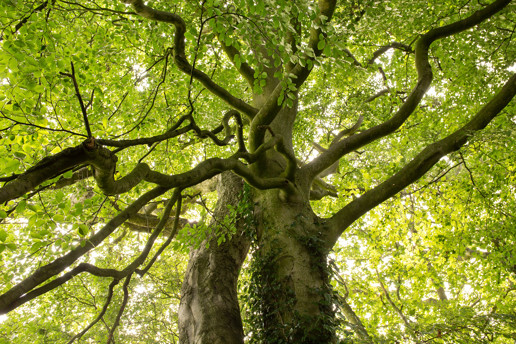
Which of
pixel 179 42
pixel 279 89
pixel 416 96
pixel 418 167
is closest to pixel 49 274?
pixel 179 42

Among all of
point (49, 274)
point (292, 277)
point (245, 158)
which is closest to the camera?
point (49, 274)

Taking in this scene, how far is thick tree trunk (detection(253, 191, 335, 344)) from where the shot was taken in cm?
314

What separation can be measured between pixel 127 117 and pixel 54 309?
20.4 feet

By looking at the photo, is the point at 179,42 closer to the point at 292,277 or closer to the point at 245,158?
the point at 245,158

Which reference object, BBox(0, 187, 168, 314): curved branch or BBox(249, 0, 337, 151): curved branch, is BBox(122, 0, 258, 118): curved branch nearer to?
BBox(249, 0, 337, 151): curved branch

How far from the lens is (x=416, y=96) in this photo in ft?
14.1

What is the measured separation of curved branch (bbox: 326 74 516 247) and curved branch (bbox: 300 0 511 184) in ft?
2.14

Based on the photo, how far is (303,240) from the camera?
12.9 feet

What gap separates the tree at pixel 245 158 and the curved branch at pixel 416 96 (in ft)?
0.08

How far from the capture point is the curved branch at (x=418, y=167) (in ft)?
13.7

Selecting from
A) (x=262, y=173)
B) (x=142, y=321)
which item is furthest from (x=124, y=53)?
(x=142, y=321)

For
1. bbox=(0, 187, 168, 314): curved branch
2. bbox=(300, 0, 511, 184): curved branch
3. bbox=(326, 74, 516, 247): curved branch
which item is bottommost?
bbox=(0, 187, 168, 314): curved branch

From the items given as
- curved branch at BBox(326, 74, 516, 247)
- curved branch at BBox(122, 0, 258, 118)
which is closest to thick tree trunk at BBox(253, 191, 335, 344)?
curved branch at BBox(326, 74, 516, 247)

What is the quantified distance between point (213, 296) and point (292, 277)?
135 centimetres
